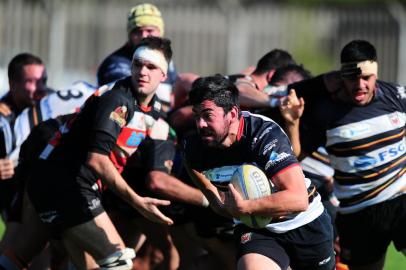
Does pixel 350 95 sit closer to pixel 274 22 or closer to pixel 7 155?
pixel 7 155

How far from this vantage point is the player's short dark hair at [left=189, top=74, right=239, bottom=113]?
6.59 meters

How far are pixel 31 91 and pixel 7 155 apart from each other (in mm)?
638

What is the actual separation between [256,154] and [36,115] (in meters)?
2.96

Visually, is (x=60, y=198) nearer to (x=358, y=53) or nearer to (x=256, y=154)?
(x=256, y=154)

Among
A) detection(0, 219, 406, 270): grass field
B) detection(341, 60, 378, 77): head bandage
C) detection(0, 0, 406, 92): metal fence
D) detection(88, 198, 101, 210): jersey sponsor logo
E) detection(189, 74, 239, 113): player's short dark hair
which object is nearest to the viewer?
detection(189, 74, 239, 113): player's short dark hair

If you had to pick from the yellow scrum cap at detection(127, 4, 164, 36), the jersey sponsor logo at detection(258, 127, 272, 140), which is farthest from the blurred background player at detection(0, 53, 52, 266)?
the jersey sponsor logo at detection(258, 127, 272, 140)

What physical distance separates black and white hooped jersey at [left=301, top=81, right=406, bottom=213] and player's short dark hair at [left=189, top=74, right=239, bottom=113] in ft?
4.69

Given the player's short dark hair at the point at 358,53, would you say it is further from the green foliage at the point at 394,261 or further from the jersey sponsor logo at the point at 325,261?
the green foliage at the point at 394,261

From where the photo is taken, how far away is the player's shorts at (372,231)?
7969 millimetres

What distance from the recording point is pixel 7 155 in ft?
29.5

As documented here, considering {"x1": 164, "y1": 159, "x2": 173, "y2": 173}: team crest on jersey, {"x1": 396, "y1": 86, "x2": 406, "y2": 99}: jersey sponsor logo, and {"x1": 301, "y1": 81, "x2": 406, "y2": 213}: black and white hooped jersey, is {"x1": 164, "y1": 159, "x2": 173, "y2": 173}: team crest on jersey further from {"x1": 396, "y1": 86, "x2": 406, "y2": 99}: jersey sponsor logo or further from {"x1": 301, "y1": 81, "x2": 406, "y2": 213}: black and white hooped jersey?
{"x1": 396, "y1": 86, "x2": 406, "y2": 99}: jersey sponsor logo

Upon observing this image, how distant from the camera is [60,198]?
297 inches

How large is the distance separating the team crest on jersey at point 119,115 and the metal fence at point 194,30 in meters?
10.4

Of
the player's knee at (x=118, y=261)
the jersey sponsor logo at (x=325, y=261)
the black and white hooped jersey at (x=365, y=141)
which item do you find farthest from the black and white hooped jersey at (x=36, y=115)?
the jersey sponsor logo at (x=325, y=261)
